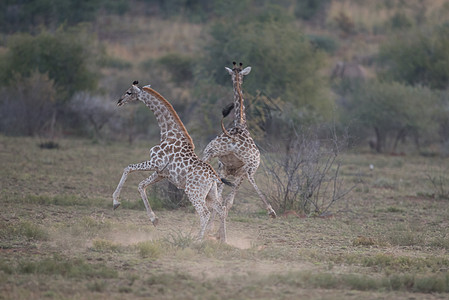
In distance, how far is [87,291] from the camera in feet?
21.2

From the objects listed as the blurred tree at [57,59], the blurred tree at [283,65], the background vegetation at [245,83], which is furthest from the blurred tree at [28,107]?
the blurred tree at [283,65]

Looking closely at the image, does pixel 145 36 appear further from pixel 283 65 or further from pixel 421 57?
pixel 283 65

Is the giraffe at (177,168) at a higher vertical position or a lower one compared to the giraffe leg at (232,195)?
higher

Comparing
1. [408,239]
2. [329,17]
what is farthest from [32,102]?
[329,17]

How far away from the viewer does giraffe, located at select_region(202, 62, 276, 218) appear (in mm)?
9703

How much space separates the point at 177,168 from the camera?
8.88 m

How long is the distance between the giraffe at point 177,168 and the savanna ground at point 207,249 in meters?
0.47

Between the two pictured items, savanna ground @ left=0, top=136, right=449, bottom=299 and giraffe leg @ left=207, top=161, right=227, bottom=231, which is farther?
giraffe leg @ left=207, top=161, right=227, bottom=231

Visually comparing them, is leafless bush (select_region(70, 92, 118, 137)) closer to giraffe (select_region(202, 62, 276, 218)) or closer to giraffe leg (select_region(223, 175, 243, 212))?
giraffe (select_region(202, 62, 276, 218))

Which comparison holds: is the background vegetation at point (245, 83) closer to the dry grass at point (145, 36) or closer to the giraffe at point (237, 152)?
the dry grass at point (145, 36)

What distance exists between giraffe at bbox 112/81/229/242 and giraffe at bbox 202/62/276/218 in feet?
1.68

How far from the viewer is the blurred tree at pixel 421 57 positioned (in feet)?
111

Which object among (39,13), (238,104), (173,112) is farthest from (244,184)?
(39,13)

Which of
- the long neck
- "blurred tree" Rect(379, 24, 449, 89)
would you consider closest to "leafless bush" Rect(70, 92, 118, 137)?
"blurred tree" Rect(379, 24, 449, 89)
